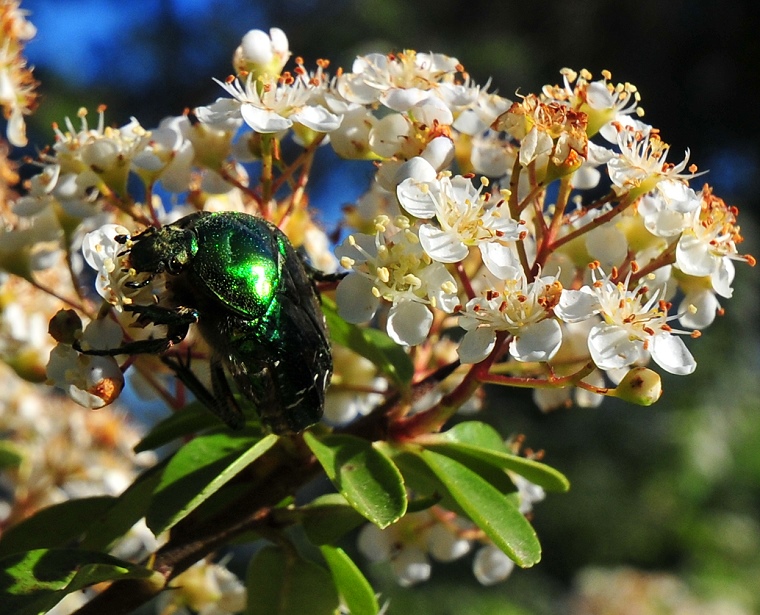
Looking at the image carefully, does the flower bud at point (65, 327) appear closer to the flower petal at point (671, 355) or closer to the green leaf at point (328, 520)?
the green leaf at point (328, 520)

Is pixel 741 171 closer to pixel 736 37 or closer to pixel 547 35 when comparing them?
pixel 736 37

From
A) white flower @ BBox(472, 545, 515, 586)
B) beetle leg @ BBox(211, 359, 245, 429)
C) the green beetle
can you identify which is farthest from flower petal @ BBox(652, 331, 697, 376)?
white flower @ BBox(472, 545, 515, 586)

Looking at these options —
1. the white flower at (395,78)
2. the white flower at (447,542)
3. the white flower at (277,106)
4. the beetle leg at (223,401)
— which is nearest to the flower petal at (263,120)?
the white flower at (277,106)

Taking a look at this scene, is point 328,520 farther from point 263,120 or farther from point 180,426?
point 263,120

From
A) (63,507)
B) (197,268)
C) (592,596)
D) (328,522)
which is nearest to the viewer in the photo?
(197,268)

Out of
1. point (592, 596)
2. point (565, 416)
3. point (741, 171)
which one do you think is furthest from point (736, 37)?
point (592, 596)

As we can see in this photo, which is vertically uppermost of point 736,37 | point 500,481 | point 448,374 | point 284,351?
point 284,351
